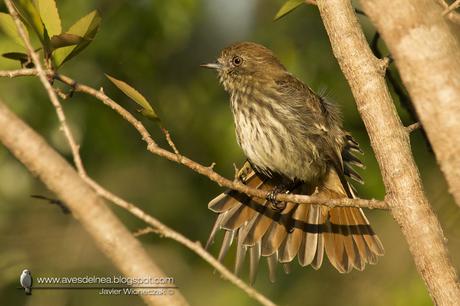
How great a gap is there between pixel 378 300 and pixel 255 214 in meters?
1.77

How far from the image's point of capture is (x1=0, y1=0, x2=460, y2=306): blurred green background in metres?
6.00

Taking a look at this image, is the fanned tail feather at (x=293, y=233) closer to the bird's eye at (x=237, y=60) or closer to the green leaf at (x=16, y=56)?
the bird's eye at (x=237, y=60)

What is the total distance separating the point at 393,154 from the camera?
2992 millimetres

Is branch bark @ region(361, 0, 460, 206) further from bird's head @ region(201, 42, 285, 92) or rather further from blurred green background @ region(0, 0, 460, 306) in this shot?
blurred green background @ region(0, 0, 460, 306)

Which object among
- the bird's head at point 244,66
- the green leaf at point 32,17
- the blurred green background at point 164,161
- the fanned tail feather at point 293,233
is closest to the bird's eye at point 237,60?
the bird's head at point 244,66

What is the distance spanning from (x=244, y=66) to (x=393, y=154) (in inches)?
113

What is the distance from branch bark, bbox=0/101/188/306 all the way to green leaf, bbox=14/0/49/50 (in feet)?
3.40

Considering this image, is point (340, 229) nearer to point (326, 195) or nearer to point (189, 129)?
point (326, 195)

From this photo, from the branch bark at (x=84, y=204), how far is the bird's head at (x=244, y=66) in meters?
3.61

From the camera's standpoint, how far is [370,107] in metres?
3.06

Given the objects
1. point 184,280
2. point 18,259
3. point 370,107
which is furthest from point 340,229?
point 184,280

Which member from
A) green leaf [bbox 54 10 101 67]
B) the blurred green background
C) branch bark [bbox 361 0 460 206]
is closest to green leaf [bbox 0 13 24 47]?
green leaf [bbox 54 10 101 67]

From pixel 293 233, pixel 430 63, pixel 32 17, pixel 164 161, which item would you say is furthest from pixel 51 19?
pixel 164 161

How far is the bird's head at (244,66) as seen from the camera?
5.63m
